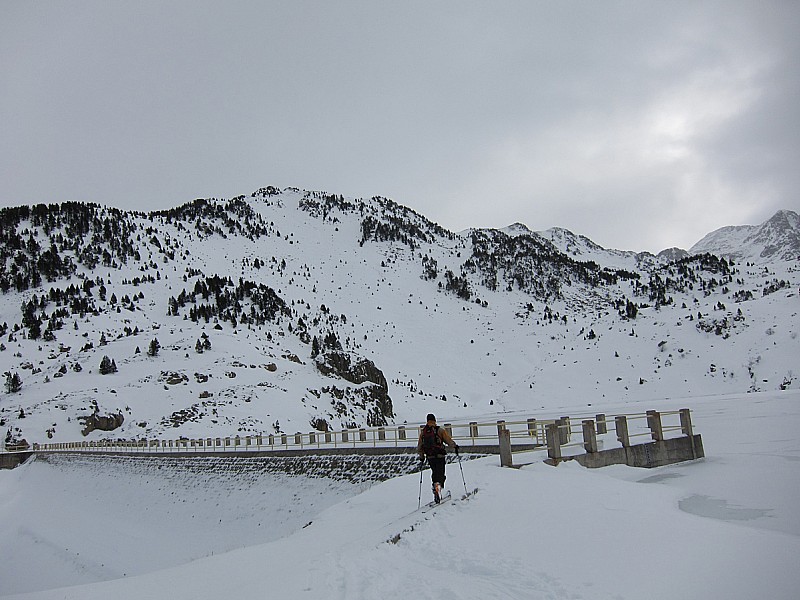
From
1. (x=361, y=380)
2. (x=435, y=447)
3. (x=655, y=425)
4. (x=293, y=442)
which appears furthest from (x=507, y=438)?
(x=361, y=380)

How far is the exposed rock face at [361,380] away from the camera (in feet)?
207

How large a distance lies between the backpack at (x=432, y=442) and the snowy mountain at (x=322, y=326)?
4121cm

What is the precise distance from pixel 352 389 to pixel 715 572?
5968 cm

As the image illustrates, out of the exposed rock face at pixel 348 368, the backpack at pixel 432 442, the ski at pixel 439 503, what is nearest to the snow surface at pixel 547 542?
the ski at pixel 439 503

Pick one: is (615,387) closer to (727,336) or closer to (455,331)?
(727,336)

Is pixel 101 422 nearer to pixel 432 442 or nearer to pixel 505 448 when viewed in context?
pixel 505 448

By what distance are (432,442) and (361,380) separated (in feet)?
186

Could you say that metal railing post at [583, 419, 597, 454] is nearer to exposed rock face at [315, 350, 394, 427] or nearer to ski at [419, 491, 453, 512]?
ski at [419, 491, 453, 512]

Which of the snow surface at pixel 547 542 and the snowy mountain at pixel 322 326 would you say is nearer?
the snow surface at pixel 547 542

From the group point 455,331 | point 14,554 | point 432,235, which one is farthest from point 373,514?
point 432,235

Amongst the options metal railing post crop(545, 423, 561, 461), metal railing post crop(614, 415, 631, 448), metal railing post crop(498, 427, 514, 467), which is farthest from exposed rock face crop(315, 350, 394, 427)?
metal railing post crop(545, 423, 561, 461)

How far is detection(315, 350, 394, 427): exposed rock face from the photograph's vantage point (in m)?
63.0

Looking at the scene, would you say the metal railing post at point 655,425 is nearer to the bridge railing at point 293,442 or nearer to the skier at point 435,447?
the bridge railing at point 293,442

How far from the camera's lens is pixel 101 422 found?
2109 inches
